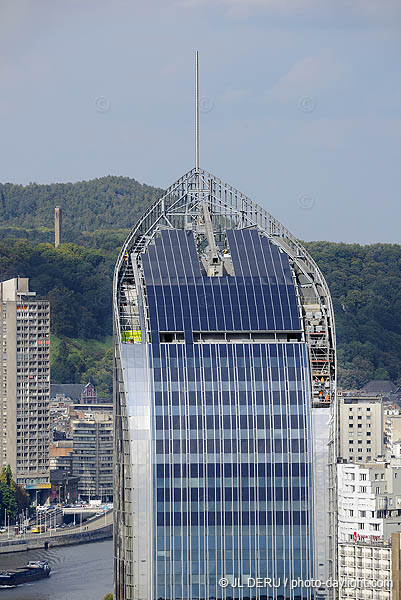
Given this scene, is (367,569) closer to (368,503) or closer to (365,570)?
(365,570)

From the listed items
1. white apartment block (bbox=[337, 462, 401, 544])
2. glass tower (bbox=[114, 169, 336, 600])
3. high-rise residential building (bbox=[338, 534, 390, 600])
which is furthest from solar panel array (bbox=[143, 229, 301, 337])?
high-rise residential building (bbox=[338, 534, 390, 600])

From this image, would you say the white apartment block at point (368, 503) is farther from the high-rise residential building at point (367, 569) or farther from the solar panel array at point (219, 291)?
the solar panel array at point (219, 291)

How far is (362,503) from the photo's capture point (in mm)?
153750

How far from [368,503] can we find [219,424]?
17927 mm

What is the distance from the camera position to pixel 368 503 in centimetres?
15338

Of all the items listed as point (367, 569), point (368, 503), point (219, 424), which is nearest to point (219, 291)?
point (219, 424)

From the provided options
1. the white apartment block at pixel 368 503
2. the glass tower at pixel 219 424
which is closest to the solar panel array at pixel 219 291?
the glass tower at pixel 219 424

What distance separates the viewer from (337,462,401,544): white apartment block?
151500mm

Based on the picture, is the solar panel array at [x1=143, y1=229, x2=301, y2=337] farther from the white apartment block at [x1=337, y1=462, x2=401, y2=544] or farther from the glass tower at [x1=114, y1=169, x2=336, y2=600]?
the white apartment block at [x1=337, y1=462, x2=401, y2=544]

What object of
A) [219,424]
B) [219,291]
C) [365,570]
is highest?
[219,291]

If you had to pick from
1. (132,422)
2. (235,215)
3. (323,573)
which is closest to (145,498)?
(132,422)

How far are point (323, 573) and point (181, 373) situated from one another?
62.5 feet

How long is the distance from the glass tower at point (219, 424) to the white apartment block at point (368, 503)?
10.6 m

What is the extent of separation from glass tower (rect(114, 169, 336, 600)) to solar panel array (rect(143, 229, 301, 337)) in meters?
0.11
